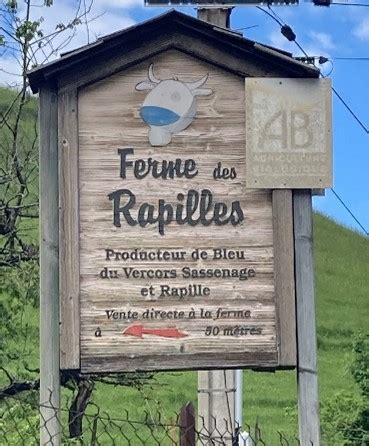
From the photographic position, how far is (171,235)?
5.21 m

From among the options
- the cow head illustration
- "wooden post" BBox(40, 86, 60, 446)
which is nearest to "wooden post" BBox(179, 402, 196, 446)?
"wooden post" BBox(40, 86, 60, 446)

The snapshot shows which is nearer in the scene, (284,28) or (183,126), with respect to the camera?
(183,126)

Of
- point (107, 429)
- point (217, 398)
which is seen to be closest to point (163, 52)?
point (217, 398)

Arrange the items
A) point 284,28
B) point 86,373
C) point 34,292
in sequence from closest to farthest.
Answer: point 86,373 → point 34,292 → point 284,28

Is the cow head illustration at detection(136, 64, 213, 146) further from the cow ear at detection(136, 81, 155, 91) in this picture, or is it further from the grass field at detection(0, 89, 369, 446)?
the grass field at detection(0, 89, 369, 446)

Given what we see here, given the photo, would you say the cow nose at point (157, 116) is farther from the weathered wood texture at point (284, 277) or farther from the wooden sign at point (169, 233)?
the weathered wood texture at point (284, 277)

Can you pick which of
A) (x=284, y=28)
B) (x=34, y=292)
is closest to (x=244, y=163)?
(x=34, y=292)

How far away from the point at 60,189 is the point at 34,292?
13.1ft

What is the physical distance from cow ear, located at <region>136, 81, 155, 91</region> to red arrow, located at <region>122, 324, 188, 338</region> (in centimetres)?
120

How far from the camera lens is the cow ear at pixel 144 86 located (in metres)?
5.33

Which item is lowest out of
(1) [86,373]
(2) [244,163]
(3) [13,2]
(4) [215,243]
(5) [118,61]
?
(1) [86,373]

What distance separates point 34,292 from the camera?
9094mm

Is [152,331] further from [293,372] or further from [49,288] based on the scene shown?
[293,372]

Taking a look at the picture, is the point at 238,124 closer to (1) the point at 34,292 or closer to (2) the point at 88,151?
(2) the point at 88,151
